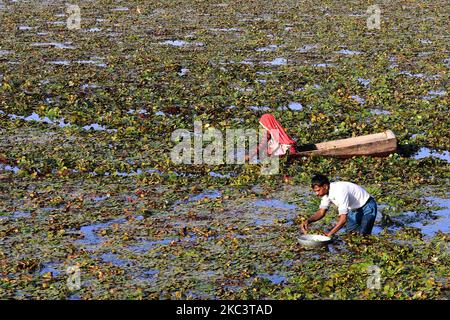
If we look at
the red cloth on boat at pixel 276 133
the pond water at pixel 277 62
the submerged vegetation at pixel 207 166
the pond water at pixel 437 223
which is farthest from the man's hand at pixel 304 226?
the pond water at pixel 277 62

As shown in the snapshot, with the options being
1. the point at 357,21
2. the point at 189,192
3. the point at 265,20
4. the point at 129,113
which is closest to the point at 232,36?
the point at 265,20

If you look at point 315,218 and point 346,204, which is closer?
point 346,204

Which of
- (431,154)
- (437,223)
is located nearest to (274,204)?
(437,223)

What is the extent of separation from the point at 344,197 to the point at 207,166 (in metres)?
4.57

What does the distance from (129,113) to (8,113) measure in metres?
3.02

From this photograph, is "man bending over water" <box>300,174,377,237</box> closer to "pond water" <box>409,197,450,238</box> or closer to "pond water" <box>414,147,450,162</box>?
"pond water" <box>409,197,450,238</box>

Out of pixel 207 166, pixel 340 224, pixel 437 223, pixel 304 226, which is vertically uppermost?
pixel 340 224

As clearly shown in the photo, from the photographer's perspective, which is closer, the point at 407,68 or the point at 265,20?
the point at 407,68

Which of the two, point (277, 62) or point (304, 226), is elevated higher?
point (277, 62)

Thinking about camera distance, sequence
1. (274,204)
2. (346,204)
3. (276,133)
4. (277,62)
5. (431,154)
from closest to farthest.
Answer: (346,204), (274,204), (276,133), (431,154), (277,62)

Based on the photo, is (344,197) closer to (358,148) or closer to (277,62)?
(358,148)

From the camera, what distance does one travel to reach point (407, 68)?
25.1m

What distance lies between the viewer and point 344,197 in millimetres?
12195

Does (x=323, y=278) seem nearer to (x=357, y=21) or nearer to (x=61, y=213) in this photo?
(x=61, y=213)
